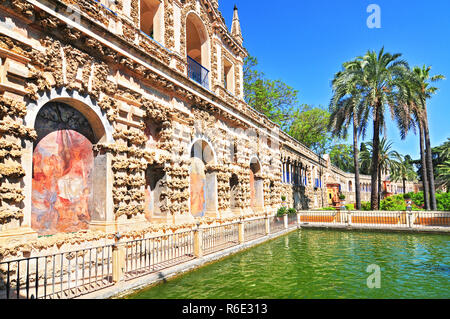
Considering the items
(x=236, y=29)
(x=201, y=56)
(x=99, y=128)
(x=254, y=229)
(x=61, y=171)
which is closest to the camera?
(x=61, y=171)

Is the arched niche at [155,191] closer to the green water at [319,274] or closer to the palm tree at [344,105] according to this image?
the green water at [319,274]

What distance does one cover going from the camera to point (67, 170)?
8.68 m

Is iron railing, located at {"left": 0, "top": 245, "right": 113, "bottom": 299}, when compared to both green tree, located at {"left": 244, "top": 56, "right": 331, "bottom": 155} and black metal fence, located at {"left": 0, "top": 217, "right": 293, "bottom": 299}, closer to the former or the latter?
black metal fence, located at {"left": 0, "top": 217, "right": 293, "bottom": 299}

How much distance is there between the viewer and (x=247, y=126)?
20250 millimetres

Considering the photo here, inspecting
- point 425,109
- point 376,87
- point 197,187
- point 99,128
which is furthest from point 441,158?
point 99,128

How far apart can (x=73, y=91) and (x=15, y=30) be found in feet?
6.31

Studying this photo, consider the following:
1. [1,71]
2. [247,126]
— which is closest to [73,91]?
[1,71]

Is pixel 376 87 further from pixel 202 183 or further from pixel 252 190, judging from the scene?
pixel 202 183

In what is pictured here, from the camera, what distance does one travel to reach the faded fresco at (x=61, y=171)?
25.8ft

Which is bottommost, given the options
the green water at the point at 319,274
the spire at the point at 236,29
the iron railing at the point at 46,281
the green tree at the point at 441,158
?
the green water at the point at 319,274

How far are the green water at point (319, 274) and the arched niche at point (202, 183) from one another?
356 centimetres

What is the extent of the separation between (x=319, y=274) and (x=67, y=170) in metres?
8.43

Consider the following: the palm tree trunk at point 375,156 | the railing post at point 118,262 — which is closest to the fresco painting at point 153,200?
the railing post at point 118,262
